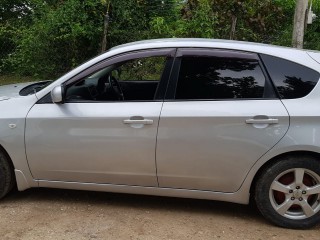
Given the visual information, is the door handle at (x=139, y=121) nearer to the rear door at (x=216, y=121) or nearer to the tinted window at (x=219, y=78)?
the rear door at (x=216, y=121)

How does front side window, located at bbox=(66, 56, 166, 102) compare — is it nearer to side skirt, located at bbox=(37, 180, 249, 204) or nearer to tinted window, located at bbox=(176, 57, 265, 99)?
tinted window, located at bbox=(176, 57, 265, 99)

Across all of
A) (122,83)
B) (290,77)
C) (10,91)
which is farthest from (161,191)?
(10,91)

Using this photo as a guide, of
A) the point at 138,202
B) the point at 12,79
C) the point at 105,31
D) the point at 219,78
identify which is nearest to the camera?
the point at 219,78

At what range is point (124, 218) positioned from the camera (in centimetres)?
408

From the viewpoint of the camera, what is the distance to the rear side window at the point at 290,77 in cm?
382

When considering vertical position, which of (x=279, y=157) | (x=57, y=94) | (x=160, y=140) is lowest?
(x=279, y=157)

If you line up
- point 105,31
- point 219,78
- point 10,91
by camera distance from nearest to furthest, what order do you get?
point 219,78
point 10,91
point 105,31

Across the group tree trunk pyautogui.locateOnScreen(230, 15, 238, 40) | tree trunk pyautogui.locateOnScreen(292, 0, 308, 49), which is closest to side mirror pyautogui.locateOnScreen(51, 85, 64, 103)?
tree trunk pyautogui.locateOnScreen(292, 0, 308, 49)

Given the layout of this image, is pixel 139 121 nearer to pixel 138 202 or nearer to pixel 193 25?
pixel 138 202

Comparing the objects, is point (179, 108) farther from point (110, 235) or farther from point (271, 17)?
point (271, 17)

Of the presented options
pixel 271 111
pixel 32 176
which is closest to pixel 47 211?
pixel 32 176

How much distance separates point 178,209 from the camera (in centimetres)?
432

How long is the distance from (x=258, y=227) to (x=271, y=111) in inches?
42.5

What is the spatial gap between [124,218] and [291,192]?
153cm
